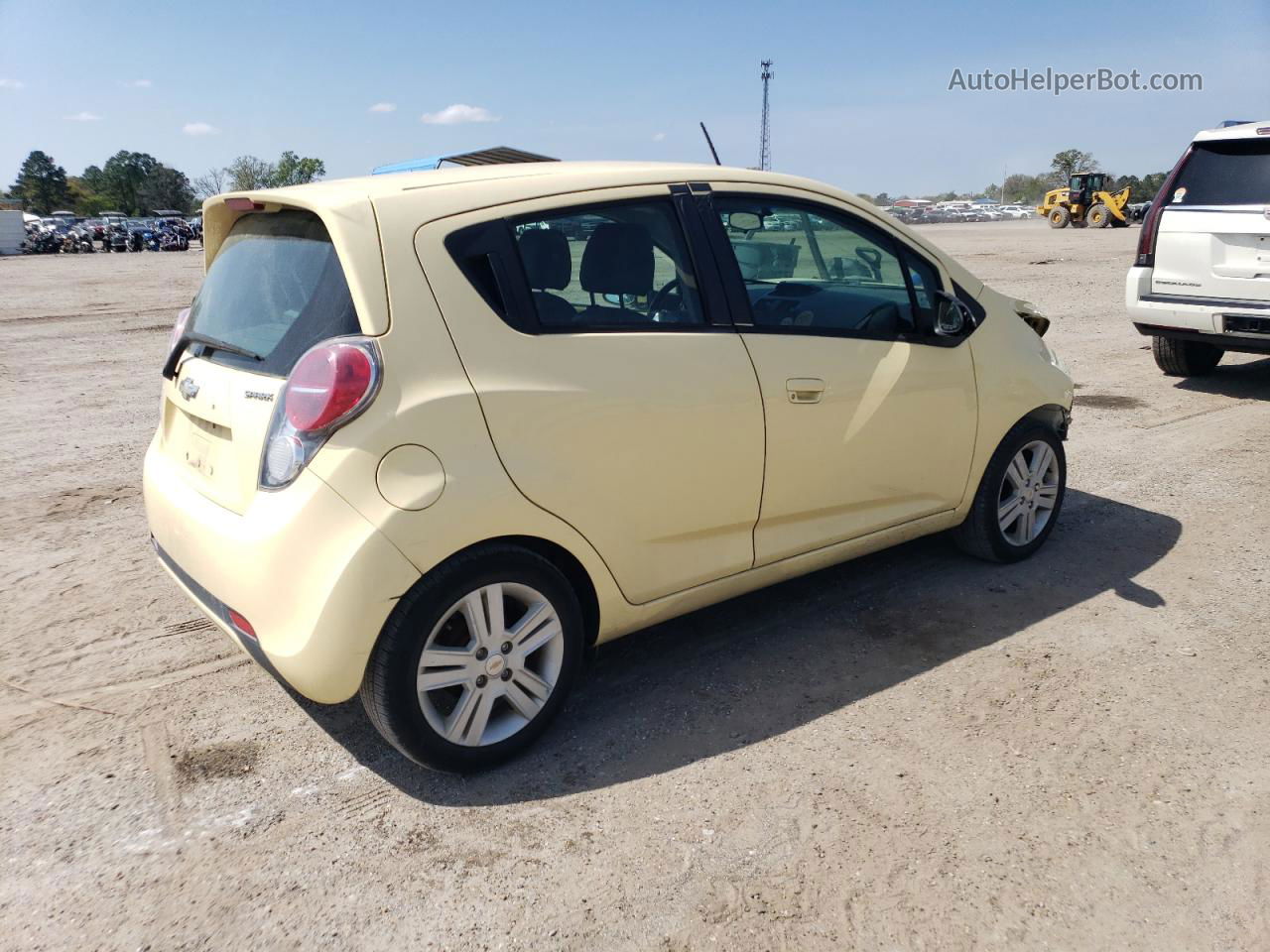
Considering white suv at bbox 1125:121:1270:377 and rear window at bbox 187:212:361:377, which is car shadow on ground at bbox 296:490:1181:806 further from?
white suv at bbox 1125:121:1270:377

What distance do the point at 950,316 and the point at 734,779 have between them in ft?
7.06

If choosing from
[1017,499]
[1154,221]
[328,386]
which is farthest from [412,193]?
[1154,221]

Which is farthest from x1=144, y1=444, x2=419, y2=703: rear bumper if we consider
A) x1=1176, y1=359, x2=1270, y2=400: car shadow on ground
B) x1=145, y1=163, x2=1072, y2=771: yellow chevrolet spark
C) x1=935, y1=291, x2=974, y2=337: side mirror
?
x1=1176, y1=359, x2=1270, y2=400: car shadow on ground

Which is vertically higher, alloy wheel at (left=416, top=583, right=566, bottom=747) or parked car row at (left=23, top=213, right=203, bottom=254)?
parked car row at (left=23, top=213, right=203, bottom=254)

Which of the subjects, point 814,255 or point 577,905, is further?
point 814,255

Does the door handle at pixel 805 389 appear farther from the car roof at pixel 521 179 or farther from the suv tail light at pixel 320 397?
the suv tail light at pixel 320 397

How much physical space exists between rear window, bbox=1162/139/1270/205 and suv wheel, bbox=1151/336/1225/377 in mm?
1272

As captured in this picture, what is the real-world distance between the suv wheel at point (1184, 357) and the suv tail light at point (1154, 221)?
→ 2.66 ft

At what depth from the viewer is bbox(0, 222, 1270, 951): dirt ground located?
2.52 meters

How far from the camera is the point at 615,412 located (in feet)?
10.3

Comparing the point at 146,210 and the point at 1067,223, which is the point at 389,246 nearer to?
the point at 1067,223

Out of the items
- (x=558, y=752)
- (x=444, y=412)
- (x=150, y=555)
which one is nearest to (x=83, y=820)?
(x=558, y=752)

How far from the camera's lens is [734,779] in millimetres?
3068

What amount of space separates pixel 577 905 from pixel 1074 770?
1.59m
